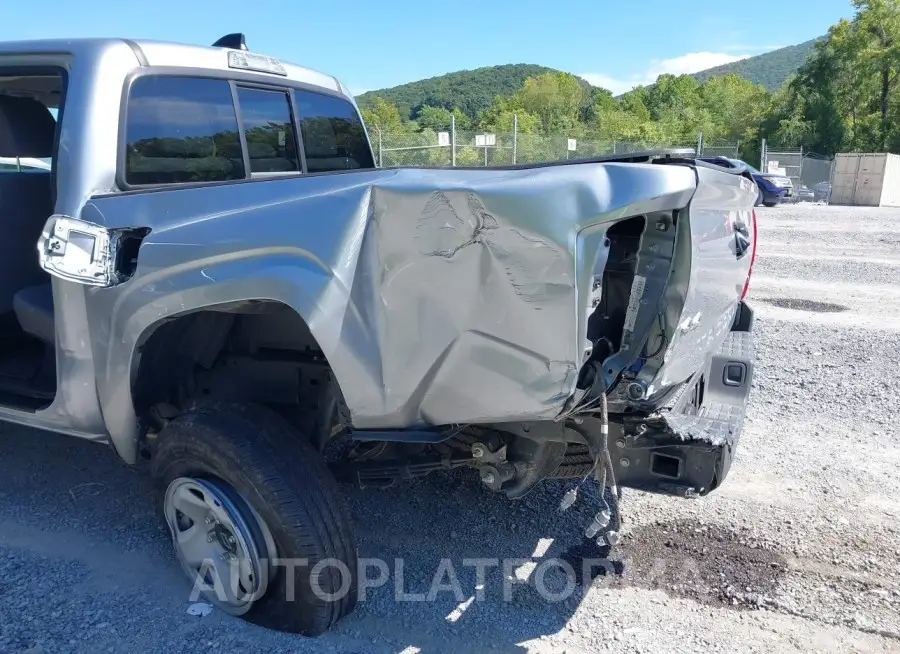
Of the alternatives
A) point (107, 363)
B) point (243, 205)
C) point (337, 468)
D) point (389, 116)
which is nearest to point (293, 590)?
point (337, 468)

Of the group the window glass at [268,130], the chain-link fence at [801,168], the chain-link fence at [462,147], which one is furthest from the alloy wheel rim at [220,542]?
the chain-link fence at [801,168]

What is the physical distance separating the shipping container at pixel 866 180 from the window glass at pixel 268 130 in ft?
97.9

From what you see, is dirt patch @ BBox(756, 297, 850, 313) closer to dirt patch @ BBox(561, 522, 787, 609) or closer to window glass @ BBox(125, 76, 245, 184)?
A: dirt patch @ BBox(561, 522, 787, 609)

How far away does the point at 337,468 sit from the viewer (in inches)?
117

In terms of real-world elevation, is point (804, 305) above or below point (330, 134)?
below

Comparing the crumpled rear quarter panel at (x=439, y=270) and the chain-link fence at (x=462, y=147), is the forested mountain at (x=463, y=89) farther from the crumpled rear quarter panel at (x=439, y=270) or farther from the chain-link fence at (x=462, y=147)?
the crumpled rear quarter panel at (x=439, y=270)

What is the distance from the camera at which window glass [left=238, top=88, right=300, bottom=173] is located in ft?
12.1

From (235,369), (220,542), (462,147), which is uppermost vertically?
(462,147)

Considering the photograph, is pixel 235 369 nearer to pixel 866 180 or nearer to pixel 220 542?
pixel 220 542

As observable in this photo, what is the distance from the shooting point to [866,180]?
92.6 ft

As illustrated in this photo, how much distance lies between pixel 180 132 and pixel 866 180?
3086cm

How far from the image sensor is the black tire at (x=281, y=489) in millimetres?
2533

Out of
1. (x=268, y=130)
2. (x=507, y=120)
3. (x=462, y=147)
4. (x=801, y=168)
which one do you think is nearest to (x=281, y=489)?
(x=268, y=130)

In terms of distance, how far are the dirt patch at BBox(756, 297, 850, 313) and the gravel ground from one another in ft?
11.0
